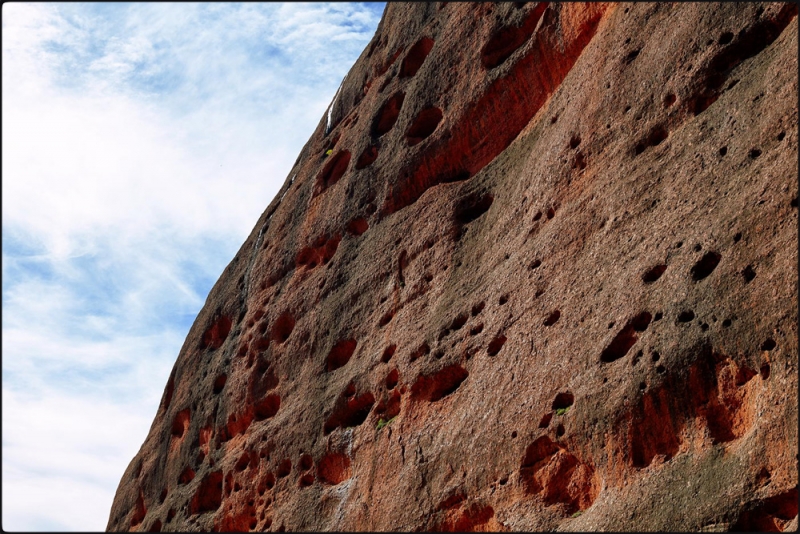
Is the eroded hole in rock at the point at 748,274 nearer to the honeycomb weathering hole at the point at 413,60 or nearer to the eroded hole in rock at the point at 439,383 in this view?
the eroded hole in rock at the point at 439,383

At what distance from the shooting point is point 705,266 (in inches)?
347

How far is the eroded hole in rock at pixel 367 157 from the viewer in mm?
16172

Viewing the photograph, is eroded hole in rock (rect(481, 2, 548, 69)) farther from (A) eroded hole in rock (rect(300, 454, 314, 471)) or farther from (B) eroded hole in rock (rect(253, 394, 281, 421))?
(A) eroded hole in rock (rect(300, 454, 314, 471))

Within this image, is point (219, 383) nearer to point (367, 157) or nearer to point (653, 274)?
point (367, 157)

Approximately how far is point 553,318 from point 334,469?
14.9 ft

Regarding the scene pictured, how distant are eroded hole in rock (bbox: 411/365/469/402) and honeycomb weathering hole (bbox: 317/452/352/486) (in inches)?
65.5

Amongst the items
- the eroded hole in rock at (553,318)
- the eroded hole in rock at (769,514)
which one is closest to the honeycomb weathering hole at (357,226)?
the eroded hole in rock at (553,318)

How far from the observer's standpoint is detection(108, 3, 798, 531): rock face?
8305mm

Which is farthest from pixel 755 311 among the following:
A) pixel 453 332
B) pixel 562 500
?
pixel 453 332

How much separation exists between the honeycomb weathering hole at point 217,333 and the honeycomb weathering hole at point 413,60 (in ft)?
20.9

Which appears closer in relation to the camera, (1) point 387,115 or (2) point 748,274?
(2) point 748,274

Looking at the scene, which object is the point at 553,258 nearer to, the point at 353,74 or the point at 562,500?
the point at 562,500

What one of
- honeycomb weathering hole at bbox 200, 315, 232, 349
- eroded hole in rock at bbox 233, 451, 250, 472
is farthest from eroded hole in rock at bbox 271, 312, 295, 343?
honeycomb weathering hole at bbox 200, 315, 232, 349

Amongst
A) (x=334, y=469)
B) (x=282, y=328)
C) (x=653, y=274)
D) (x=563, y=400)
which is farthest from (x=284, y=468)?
(x=653, y=274)
